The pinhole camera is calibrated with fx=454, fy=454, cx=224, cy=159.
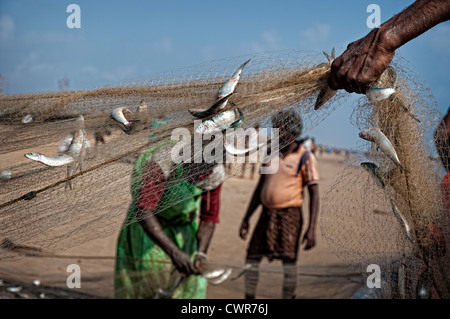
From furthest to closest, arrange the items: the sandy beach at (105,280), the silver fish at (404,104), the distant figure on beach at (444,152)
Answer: the sandy beach at (105,280) → the distant figure on beach at (444,152) → the silver fish at (404,104)

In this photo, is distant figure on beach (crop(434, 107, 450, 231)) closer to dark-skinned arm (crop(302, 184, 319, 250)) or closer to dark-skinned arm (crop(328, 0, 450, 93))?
dark-skinned arm (crop(328, 0, 450, 93))

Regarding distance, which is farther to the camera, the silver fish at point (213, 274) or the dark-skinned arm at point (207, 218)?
the dark-skinned arm at point (207, 218)

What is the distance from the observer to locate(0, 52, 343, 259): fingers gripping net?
7.16 feet

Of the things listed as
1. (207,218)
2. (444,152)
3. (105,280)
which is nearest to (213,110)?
(444,152)

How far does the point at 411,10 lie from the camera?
1924mm

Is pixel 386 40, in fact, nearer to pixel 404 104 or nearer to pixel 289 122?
pixel 404 104

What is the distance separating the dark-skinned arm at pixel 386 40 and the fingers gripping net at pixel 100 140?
190 mm

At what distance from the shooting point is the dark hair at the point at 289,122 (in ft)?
7.45

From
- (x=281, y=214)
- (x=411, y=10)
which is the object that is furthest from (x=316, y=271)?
(x=411, y=10)

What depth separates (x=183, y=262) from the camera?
3.73m

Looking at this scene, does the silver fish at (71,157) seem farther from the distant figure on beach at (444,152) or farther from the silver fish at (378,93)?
the distant figure on beach at (444,152)

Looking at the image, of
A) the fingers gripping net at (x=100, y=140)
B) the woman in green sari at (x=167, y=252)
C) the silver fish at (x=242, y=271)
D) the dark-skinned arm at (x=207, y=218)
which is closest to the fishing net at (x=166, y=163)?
the fingers gripping net at (x=100, y=140)

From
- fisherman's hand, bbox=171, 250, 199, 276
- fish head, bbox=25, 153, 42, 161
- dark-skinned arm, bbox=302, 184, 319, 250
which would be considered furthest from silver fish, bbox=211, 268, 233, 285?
fish head, bbox=25, 153, 42, 161

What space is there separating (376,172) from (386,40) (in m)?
0.67
